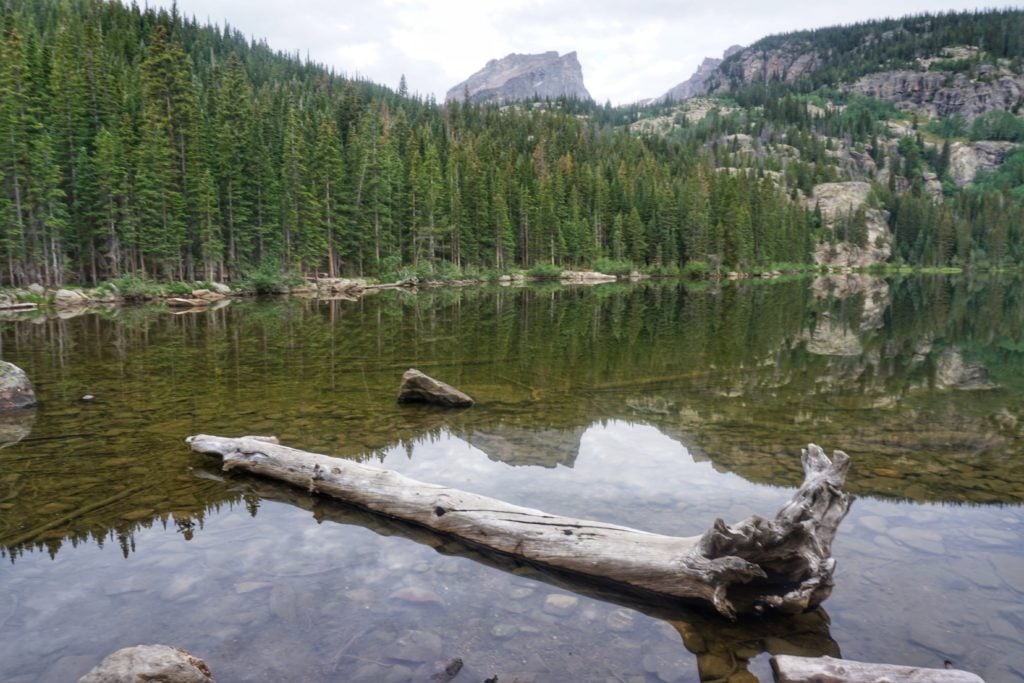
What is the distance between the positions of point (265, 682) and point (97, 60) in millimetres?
78212

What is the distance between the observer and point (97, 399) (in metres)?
13.0

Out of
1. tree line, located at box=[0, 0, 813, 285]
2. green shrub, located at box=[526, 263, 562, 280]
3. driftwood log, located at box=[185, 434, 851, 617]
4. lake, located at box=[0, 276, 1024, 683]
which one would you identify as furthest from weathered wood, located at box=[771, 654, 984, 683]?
green shrub, located at box=[526, 263, 562, 280]

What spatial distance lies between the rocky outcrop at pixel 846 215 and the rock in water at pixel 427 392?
5645 inches

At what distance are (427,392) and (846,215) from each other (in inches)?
6229

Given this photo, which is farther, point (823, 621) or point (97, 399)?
point (97, 399)

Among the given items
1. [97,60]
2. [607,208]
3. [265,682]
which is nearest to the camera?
[265,682]

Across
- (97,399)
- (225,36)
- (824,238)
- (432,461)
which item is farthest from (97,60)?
(824,238)

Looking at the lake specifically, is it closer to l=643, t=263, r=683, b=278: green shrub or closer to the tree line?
the tree line

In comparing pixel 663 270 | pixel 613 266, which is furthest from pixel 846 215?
pixel 613 266

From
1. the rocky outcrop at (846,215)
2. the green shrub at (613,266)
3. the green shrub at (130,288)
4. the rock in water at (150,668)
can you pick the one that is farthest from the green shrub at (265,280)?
the rocky outcrop at (846,215)

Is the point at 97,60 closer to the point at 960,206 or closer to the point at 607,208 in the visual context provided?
the point at 607,208

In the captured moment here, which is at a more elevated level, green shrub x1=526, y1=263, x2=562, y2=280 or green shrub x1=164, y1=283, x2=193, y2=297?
green shrub x1=526, y1=263, x2=562, y2=280

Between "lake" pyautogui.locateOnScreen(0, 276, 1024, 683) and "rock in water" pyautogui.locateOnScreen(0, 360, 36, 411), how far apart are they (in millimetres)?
638

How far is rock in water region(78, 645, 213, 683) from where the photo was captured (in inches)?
151
